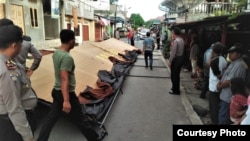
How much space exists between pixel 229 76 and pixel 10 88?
334cm

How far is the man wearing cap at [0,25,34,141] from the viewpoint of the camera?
7.25ft

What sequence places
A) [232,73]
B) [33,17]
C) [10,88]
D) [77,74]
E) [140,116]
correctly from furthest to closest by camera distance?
[33,17], [77,74], [140,116], [232,73], [10,88]

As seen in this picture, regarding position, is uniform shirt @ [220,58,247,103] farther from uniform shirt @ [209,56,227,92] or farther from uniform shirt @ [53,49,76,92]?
uniform shirt @ [53,49,76,92]

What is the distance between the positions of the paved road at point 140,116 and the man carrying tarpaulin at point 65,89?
807 mm

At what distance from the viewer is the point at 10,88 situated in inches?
87.3

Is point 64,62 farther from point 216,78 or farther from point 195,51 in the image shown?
point 195,51

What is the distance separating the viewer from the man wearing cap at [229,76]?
4.11 metres

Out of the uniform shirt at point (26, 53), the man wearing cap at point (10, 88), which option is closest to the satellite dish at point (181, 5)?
the uniform shirt at point (26, 53)

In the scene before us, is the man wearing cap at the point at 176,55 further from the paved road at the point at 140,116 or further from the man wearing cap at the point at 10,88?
the man wearing cap at the point at 10,88

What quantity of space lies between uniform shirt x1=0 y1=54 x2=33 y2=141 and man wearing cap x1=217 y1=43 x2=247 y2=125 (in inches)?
126

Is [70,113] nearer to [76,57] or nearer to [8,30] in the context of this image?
[8,30]

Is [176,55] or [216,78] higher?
[176,55]

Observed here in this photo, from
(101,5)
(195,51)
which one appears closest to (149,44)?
(195,51)

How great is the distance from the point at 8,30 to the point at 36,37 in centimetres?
1523
